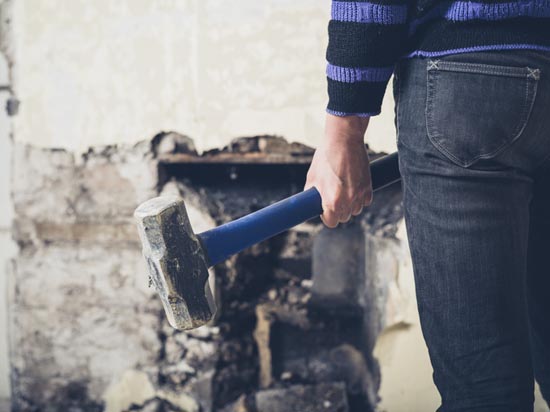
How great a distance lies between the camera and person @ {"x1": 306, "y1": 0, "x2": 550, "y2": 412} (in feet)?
2.65

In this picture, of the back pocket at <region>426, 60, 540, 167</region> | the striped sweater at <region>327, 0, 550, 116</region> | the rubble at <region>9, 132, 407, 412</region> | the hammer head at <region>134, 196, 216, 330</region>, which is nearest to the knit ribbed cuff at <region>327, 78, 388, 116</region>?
the striped sweater at <region>327, 0, 550, 116</region>

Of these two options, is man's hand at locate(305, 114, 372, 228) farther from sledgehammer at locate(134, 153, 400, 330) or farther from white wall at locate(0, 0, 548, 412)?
white wall at locate(0, 0, 548, 412)

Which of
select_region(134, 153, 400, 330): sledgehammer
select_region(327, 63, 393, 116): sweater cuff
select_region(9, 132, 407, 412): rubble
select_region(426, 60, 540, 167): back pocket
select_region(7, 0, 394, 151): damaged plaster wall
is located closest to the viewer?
select_region(426, 60, 540, 167): back pocket

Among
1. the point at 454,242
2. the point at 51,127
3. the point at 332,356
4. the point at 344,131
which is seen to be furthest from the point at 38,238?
the point at 454,242

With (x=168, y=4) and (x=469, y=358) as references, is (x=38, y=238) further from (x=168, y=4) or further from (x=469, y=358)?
(x=469, y=358)

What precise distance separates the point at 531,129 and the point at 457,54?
15 cm

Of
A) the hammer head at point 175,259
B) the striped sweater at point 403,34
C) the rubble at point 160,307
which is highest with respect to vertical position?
the striped sweater at point 403,34

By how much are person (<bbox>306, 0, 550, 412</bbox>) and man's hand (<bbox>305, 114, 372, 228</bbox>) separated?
0.11m

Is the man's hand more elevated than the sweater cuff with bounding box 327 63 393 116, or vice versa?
the sweater cuff with bounding box 327 63 393 116

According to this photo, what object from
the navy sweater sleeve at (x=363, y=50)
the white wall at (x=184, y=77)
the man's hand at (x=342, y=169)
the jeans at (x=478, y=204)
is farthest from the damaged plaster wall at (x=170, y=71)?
the jeans at (x=478, y=204)

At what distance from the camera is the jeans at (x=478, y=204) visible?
0.81 m

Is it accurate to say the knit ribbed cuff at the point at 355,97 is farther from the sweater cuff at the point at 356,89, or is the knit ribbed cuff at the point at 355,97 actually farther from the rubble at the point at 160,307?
the rubble at the point at 160,307

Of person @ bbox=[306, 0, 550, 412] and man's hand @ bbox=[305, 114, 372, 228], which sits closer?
person @ bbox=[306, 0, 550, 412]

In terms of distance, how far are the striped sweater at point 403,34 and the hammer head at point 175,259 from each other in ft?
1.17
